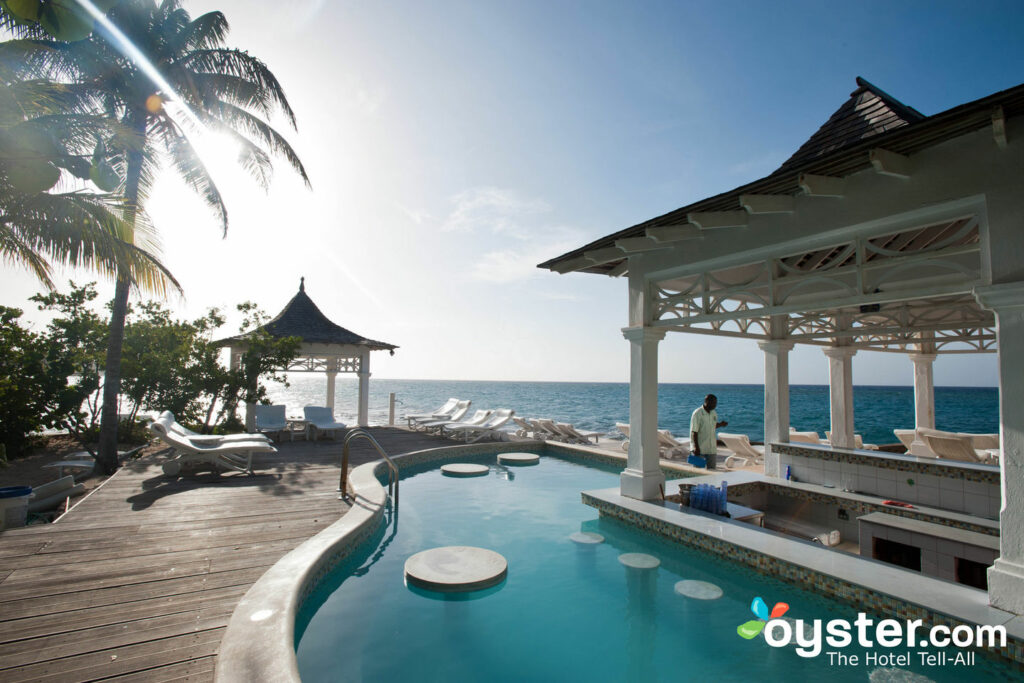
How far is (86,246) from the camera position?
6988 mm

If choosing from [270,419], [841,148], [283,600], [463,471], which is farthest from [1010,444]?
[270,419]

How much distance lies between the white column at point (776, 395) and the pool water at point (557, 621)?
335 centimetres

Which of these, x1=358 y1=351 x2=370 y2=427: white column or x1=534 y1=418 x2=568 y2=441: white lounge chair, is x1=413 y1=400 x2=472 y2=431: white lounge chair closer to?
x1=358 y1=351 x2=370 y2=427: white column

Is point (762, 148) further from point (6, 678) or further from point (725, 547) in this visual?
point (6, 678)

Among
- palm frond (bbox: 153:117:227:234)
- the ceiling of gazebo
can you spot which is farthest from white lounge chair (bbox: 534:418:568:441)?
palm frond (bbox: 153:117:227:234)

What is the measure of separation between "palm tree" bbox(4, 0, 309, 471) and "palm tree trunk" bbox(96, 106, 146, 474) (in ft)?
0.06

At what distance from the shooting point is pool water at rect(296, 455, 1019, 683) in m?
3.42

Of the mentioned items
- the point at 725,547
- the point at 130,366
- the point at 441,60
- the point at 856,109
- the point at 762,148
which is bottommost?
the point at 725,547

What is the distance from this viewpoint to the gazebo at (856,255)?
138 inches

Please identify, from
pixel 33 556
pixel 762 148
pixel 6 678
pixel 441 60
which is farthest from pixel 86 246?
pixel 762 148

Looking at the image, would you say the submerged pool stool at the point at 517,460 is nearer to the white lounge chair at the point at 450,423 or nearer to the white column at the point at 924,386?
the white lounge chair at the point at 450,423

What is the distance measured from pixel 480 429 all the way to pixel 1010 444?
11215 millimetres

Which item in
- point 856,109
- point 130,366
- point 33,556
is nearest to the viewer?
point 33,556

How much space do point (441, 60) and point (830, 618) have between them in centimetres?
891
